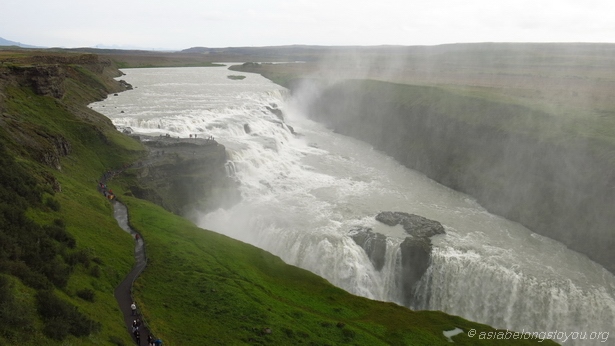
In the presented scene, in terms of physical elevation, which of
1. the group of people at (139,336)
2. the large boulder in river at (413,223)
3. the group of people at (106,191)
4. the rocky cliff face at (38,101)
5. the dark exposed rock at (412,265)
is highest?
the rocky cliff face at (38,101)

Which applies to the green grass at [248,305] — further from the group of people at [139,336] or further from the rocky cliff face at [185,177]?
the rocky cliff face at [185,177]

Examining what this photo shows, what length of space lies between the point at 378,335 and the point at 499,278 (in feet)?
50.0

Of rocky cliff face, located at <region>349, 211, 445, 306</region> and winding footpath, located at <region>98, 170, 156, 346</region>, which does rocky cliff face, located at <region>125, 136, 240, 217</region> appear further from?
rocky cliff face, located at <region>349, 211, 445, 306</region>

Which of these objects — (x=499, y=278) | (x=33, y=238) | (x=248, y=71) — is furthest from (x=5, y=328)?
(x=248, y=71)

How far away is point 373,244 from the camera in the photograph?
3934cm

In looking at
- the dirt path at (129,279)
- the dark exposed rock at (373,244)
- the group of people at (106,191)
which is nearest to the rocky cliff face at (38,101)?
the group of people at (106,191)

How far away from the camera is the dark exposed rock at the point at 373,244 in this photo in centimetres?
3869

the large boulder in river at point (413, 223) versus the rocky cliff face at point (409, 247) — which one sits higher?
the large boulder in river at point (413, 223)

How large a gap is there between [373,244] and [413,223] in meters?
6.27

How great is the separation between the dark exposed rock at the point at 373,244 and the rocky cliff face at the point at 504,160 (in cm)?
1936

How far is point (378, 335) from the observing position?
85.9 feet

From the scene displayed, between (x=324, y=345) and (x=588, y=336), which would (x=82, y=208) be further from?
(x=588, y=336)

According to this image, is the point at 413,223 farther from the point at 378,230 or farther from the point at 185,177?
the point at 185,177

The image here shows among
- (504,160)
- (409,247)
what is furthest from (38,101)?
(504,160)
